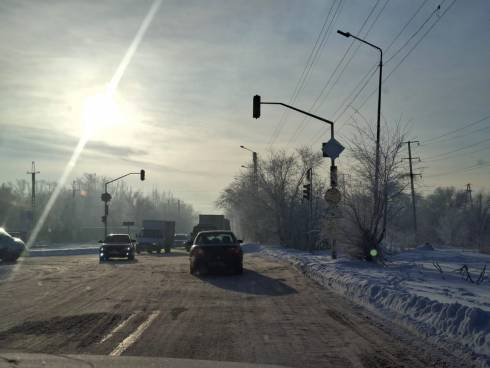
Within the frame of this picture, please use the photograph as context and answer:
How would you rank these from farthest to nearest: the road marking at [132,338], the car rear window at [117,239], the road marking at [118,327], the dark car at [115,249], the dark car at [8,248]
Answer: the car rear window at [117,239], the dark car at [115,249], the dark car at [8,248], the road marking at [118,327], the road marking at [132,338]

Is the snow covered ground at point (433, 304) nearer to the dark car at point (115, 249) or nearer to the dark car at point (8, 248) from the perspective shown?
the dark car at point (115, 249)

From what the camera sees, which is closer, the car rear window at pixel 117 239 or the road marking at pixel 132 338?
the road marking at pixel 132 338

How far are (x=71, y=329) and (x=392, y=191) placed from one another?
18211 mm

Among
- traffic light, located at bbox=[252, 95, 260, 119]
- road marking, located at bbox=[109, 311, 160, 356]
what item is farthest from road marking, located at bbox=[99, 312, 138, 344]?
traffic light, located at bbox=[252, 95, 260, 119]

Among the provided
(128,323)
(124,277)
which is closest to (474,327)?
(128,323)

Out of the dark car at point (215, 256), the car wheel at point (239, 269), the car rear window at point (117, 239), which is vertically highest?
the car rear window at point (117, 239)

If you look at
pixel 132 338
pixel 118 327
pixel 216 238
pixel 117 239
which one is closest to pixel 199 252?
pixel 216 238

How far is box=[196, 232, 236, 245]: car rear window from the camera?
22.1 m

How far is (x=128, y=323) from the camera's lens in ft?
34.1

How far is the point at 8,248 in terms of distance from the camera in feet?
102

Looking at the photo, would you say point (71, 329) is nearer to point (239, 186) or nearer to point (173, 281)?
point (173, 281)

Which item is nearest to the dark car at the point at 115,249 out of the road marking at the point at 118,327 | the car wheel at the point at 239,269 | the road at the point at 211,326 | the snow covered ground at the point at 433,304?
the car wheel at the point at 239,269

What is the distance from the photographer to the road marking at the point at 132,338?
7933mm

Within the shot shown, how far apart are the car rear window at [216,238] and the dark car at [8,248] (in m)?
14.4
